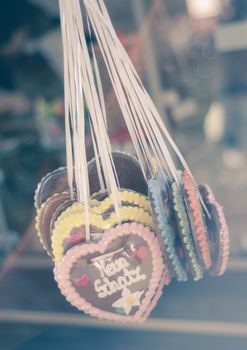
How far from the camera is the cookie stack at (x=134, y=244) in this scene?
852 millimetres

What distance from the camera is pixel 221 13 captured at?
2.87 m

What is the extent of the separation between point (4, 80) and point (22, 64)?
0.16 meters

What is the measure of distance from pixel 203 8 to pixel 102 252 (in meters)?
2.25

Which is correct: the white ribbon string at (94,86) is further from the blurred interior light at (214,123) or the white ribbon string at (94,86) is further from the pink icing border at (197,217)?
the blurred interior light at (214,123)

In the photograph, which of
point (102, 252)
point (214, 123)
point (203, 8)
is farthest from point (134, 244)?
point (214, 123)

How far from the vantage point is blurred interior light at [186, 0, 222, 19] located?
287 centimetres

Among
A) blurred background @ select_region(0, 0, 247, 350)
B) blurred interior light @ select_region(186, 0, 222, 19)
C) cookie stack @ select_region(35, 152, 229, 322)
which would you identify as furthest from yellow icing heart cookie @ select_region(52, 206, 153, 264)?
blurred interior light @ select_region(186, 0, 222, 19)

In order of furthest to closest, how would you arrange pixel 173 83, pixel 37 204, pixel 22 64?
pixel 22 64, pixel 173 83, pixel 37 204

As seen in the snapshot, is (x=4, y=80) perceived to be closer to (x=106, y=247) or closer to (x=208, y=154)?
(x=208, y=154)

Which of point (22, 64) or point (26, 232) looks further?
point (26, 232)

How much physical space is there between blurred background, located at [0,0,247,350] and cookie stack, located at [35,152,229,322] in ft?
5.29

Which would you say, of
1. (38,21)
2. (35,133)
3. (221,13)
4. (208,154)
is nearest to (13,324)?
(35,133)

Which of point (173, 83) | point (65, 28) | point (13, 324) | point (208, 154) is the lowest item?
point (13, 324)

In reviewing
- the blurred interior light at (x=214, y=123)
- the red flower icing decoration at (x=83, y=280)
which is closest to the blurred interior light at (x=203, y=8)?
the blurred interior light at (x=214, y=123)
